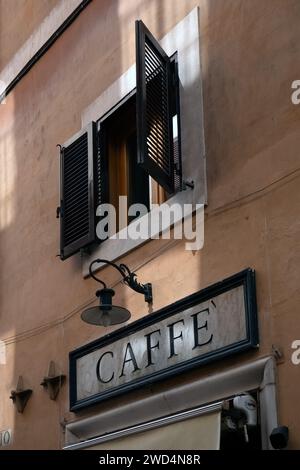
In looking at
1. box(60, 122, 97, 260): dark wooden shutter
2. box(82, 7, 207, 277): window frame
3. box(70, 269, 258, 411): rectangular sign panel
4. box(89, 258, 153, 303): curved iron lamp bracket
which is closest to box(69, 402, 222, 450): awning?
box(70, 269, 258, 411): rectangular sign panel

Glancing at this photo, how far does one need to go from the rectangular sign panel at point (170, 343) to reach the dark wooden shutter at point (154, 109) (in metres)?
1.17

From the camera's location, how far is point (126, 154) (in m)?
11.2

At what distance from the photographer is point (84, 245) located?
426 inches

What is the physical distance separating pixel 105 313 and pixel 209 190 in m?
1.34

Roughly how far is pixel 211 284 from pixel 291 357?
1.19m

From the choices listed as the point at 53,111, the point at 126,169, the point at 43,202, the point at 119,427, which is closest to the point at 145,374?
the point at 119,427

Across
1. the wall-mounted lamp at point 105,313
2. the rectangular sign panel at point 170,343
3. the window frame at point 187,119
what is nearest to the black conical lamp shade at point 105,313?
the wall-mounted lamp at point 105,313

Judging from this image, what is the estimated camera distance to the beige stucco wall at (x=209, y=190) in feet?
28.2

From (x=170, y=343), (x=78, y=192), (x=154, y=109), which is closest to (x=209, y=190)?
(x=154, y=109)

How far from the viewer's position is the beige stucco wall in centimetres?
859

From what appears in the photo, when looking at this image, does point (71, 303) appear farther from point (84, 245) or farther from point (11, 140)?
point (11, 140)

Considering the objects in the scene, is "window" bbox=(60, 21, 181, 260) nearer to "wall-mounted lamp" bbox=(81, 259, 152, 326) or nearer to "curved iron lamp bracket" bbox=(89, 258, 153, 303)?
"curved iron lamp bracket" bbox=(89, 258, 153, 303)

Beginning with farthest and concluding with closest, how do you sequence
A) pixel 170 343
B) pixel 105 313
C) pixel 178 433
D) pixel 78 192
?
pixel 78 192
pixel 105 313
pixel 170 343
pixel 178 433

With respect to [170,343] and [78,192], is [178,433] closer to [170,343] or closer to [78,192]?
[170,343]
